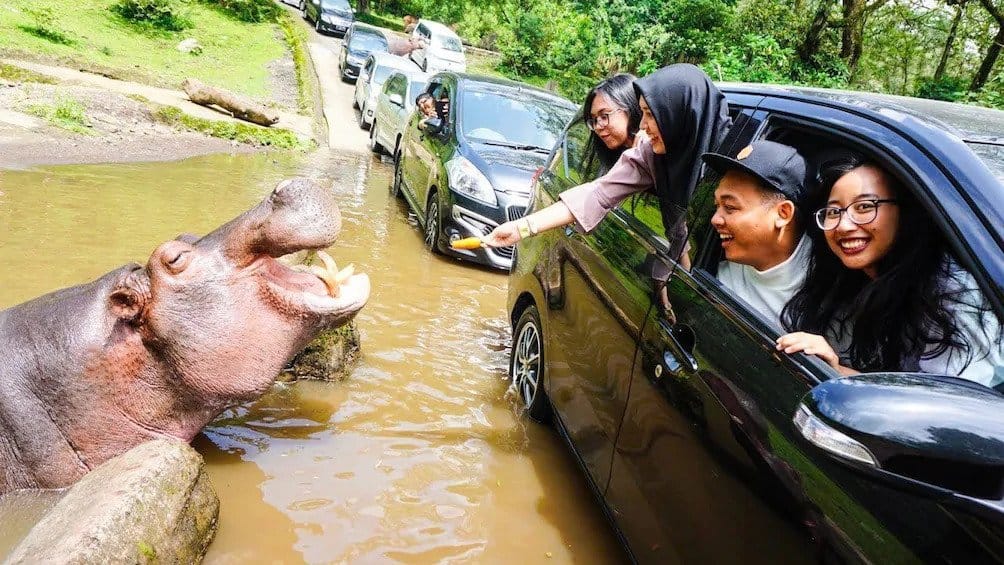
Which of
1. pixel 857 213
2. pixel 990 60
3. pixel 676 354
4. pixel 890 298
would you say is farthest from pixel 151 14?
pixel 890 298

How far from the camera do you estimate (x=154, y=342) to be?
9.25 ft

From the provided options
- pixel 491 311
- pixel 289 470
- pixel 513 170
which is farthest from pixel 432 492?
pixel 513 170

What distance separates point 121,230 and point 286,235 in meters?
4.35

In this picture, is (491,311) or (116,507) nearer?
(116,507)

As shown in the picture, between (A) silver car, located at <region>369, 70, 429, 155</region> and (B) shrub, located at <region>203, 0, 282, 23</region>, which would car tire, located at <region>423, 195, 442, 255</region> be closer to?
(A) silver car, located at <region>369, 70, 429, 155</region>

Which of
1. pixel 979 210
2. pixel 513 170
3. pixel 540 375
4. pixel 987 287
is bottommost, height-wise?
pixel 540 375

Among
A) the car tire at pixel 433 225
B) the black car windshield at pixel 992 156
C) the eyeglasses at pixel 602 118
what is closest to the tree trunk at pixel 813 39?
the car tire at pixel 433 225

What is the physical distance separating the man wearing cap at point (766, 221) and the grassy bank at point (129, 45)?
13.8 meters

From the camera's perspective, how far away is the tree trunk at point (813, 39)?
16.0 m

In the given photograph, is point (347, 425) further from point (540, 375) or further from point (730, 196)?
point (730, 196)

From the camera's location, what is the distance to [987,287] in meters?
1.57

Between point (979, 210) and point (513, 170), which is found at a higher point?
point (979, 210)

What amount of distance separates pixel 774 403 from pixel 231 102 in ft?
40.9

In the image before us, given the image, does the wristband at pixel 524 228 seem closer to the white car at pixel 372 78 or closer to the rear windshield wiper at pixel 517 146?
the rear windshield wiper at pixel 517 146
